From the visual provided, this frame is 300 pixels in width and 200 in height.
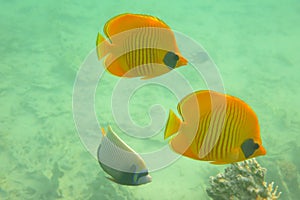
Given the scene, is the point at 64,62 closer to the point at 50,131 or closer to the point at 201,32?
the point at 50,131

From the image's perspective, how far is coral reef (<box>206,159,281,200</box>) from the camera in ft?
10.7

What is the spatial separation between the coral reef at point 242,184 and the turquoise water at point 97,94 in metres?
1.05

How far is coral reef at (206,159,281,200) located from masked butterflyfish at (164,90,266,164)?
1.80 meters

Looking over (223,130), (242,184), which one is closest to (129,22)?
(223,130)

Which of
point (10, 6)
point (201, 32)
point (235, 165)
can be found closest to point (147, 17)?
point (235, 165)

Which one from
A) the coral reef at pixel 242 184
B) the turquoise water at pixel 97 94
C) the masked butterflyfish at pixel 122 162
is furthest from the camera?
the turquoise water at pixel 97 94

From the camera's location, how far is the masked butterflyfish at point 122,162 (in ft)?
6.46

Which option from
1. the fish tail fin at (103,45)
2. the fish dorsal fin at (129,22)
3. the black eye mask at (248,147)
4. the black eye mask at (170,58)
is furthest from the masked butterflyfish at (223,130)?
the fish tail fin at (103,45)

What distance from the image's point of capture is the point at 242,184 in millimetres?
3322

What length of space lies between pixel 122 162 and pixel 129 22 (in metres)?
0.92

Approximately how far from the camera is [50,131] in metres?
5.56

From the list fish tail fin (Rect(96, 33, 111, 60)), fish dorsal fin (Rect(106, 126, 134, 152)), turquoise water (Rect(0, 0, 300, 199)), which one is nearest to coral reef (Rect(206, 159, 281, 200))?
turquoise water (Rect(0, 0, 300, 199))

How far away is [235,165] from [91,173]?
7.28 feet

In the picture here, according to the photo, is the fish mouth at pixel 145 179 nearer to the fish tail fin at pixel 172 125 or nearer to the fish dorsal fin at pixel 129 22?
the fish tail fin at pixel 172 125
